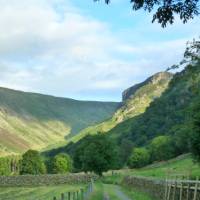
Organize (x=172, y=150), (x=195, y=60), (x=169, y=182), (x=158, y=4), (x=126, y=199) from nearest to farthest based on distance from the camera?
1. (x=158, y=4)
2. (x=195, y=60)
3. (x=169, y=182)
4. (x=126, y=199)
5. (x=172, y=150)

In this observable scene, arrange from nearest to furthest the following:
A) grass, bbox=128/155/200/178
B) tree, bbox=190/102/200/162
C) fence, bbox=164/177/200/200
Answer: fence, bbox=164/177/200/200 < tree, bbox=190/102/200/162 < grass, bbox=128/155/200/178

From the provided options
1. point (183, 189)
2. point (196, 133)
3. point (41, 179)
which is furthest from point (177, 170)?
point (41, 179)

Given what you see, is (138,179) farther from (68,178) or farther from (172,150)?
(172,150)

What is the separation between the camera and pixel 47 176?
149 m

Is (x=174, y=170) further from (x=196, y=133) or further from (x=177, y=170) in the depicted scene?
(x=196, y=133)

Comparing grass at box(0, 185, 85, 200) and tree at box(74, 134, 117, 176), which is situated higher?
tree at box(74, 134, 117, 176)

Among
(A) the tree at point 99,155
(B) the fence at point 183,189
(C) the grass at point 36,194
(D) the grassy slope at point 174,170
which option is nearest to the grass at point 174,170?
(D) the grassy slope at point 174,170

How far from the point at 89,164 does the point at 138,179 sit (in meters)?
76.7

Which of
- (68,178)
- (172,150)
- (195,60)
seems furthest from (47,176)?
(195,60)

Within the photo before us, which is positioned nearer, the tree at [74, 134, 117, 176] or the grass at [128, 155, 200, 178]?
the grass at [128, 155, 200, 178]

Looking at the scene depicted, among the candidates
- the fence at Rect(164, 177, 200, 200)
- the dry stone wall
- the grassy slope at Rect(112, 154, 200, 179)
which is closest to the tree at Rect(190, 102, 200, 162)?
the grassy slope at Rect(112, 154, 200, 179)

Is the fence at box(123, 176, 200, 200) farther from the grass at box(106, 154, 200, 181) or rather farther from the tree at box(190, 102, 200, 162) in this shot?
the tree at box(190, 102, 200, 162)

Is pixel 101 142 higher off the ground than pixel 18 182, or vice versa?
pixel 101 142

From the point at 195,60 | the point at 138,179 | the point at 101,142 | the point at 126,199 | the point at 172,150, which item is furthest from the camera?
the point at 172,150
